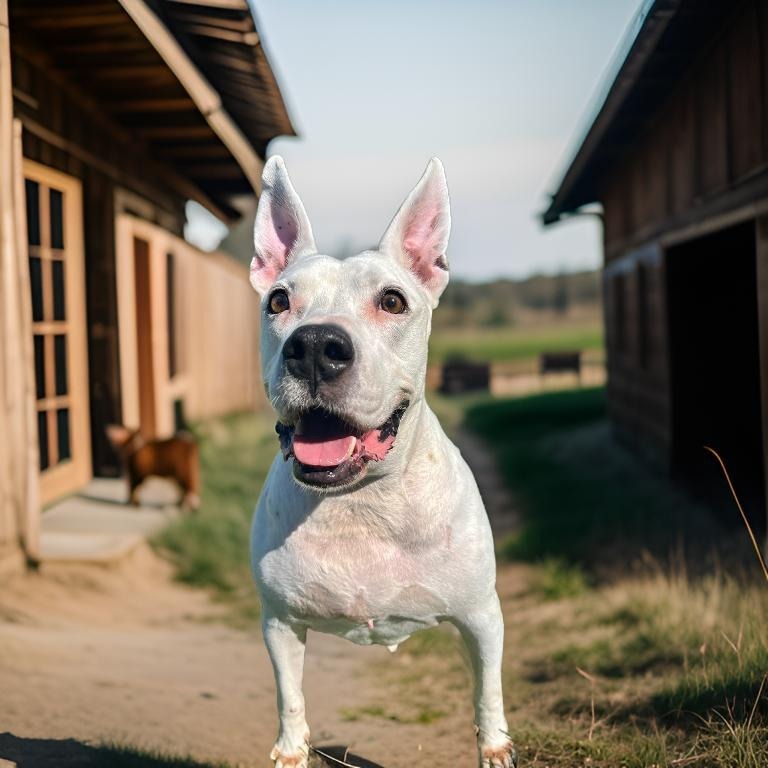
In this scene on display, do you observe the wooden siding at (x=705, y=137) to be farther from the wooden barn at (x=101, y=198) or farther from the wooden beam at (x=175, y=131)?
the wooden beam at (x=175, y=131)

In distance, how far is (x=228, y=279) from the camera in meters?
15.7

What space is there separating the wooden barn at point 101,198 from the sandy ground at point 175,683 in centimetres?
67

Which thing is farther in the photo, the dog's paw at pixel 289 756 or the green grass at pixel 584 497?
the green grass at pixel 584 497

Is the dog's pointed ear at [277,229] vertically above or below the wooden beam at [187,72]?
below

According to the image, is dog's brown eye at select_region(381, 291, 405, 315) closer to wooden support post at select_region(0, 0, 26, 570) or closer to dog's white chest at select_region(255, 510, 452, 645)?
dog's white chest at select_region(255, 510, 452, 645)

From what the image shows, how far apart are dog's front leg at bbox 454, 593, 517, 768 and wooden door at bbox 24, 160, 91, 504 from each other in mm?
5393

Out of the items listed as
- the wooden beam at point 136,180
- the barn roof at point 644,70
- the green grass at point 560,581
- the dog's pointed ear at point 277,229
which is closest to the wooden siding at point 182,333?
the wooden beam at point 136,180

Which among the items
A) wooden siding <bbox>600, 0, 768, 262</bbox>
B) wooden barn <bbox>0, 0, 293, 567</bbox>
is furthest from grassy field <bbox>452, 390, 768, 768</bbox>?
wooden barn <bbox>0, 0, 293, 567</bbox>

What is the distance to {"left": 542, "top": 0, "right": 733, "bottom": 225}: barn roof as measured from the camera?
601 cm

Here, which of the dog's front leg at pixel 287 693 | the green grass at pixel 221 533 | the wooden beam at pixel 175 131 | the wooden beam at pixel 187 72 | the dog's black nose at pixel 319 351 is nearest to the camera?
the dog's black nose at pixel 319 351

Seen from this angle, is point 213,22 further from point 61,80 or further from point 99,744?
point 99,744

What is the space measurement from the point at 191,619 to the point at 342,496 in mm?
4139

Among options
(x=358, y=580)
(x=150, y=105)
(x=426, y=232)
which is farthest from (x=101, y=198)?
(x=358, y=580)

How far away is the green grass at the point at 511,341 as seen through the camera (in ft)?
128
